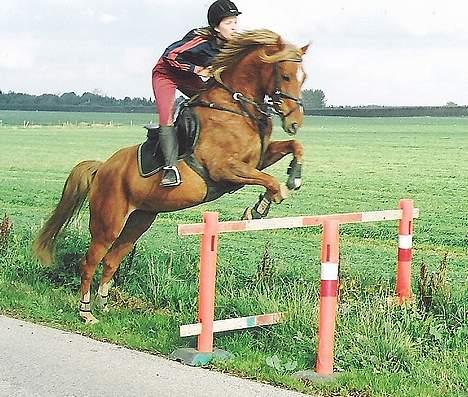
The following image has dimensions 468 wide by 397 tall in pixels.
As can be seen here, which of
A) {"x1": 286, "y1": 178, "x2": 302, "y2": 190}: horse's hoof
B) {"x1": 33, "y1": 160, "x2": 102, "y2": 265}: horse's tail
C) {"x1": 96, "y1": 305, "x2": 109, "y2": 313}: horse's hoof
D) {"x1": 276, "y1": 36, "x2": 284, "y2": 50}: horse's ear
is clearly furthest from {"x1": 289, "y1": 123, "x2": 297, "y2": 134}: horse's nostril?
{"x1": 96, "y1": 305, "x2": 109, "y2": 313}: horse's hoof

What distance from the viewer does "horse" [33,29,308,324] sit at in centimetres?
721

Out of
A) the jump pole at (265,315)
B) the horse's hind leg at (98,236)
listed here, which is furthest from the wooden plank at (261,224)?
the horse's hind leg at (98,236)

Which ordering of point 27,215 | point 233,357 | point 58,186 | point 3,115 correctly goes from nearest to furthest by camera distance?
point 233,357, point 27,215, point 58,186, point 3,115

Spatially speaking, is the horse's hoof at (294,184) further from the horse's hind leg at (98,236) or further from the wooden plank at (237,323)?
the horse's hind leg at (98,236)

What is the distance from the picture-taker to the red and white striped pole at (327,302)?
633 centimetres

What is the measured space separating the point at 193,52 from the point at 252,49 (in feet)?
1.80

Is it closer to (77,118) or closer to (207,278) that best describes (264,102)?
(207,278)

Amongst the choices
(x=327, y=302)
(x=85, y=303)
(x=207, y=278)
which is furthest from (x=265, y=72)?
(x=85, y=303)

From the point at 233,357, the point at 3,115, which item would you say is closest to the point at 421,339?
the point at 233,357

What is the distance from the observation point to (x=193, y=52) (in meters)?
7.73

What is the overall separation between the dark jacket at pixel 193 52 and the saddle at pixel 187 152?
0.34 m

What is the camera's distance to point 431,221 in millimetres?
15852

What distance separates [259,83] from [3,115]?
8074 centimetres

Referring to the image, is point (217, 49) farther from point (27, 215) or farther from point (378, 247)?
point (27, 215)
